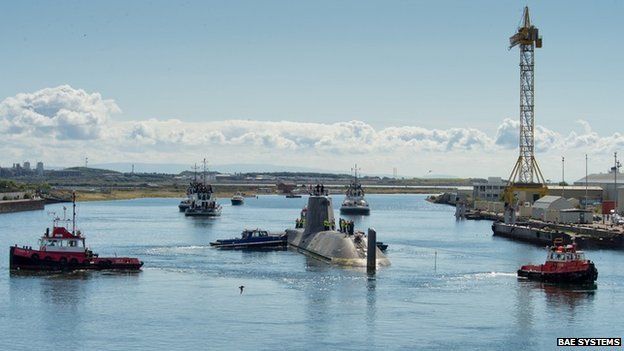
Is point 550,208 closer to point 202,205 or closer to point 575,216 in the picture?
point 575,216

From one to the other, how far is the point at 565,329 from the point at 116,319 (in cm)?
2678

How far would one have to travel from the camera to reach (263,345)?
55.2m

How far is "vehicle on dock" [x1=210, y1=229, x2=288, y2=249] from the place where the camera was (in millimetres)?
112188

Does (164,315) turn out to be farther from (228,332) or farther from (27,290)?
(27,290)

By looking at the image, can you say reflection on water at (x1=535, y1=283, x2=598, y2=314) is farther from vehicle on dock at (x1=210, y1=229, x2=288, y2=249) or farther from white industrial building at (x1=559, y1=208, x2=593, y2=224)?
white industrial building at (x1=559, y1=208, x2=593, y2=224)

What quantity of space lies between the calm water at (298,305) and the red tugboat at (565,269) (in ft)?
4.95

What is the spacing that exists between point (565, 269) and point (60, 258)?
40.4m

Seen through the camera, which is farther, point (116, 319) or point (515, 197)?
point (515, 197)

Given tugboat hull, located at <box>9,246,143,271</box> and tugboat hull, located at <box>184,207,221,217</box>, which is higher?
tugboat hull, located at <box>184,207,221,217</box>

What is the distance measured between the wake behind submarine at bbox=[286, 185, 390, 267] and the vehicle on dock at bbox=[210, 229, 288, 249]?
1.13m

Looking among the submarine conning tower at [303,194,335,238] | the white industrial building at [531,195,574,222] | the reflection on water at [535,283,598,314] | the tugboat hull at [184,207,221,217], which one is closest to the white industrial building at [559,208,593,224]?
the white industrial building at [531,195,574,222]

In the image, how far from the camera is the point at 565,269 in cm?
8069

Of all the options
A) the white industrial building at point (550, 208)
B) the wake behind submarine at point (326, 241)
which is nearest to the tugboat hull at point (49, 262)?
the wake behind submarine at point (326, 241)

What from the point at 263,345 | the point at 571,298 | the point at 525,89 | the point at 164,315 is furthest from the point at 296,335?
the point at 525,89
